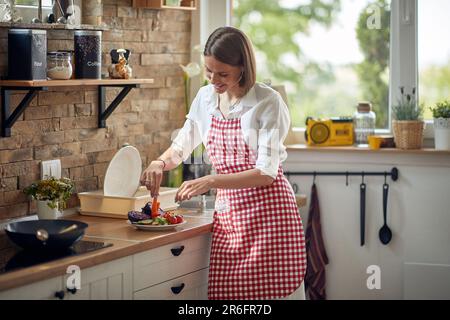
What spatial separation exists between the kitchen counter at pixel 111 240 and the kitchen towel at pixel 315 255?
0.85m

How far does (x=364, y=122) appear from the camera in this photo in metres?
4.32

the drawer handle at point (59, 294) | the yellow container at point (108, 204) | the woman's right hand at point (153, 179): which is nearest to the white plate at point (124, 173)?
the yellow container at point (108, 204)

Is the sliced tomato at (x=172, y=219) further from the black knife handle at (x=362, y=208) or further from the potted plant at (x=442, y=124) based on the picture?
the potted plant at (x=442, y=124)

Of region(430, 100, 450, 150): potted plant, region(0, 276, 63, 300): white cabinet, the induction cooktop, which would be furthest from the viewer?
region(430, 100, 450, 150): potted plant

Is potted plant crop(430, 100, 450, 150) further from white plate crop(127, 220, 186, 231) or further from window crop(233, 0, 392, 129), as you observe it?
white plate crop(127, 220, 186, 231)

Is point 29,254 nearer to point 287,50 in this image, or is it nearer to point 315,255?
point 315,255

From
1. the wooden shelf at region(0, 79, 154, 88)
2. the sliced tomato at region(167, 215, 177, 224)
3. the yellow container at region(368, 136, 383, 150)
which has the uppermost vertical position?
the wooden shelf at region(0, 79, 154, 88)

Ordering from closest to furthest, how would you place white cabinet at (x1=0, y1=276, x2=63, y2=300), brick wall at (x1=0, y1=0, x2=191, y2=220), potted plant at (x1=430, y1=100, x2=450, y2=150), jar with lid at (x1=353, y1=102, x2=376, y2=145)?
white cabinet at (x1=0, y1=276, x2=63, y2=300) < brick wall at (x1=0, y1=0, x2=191, y2=220) < potted plant at (x1=430, y1=100, x2=450, y2=150) < jar with lid at (x1=353, y1=102, x2=376, y2=145)

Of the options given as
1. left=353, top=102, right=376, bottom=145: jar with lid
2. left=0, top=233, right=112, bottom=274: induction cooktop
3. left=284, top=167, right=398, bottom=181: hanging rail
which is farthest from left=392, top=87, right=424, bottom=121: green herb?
left=0, top=233, right=112, bottom=274: induction cooktop

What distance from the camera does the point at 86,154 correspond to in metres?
→ 3.66

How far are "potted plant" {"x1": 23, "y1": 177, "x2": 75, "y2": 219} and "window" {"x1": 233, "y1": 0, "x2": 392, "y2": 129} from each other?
1.55 m

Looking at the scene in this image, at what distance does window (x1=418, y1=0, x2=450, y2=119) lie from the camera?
13.9 feet

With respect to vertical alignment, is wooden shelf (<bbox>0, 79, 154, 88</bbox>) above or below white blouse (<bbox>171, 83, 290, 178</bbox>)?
above

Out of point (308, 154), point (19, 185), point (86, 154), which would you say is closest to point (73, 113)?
point (86, 154)
